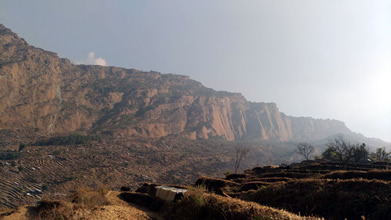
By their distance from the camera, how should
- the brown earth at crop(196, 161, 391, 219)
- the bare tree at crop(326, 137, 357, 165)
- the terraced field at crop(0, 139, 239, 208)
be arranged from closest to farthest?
the brown earth at crop(196, 161, 391, 219)
the bare tree at crop(326, 137, 357, 165)
the terraced field at crop(0, 139, 239, 208)

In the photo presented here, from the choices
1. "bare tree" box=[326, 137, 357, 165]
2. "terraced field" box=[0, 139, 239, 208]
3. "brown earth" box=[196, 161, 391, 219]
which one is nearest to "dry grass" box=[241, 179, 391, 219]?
"brown earth" box=[196, 161, 391, 219]

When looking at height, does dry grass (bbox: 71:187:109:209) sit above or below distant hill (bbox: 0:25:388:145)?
below

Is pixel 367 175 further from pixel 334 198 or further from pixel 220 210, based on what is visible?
Answer: pixel 220 210

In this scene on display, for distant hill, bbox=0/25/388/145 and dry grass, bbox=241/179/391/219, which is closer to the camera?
dry grass, bbox=241/179/391/219

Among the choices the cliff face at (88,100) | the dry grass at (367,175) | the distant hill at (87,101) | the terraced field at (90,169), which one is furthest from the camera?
the cliff face at (88,100)

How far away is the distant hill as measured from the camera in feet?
298

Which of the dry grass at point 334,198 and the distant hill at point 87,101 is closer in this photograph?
the dry grass at point 334,198

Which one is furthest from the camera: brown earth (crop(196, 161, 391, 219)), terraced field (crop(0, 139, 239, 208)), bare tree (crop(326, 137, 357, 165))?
terraced field (crop(0, 139, 239, 208))

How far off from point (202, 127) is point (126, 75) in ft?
258

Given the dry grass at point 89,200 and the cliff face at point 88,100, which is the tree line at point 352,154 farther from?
the cliff face at point 88,100

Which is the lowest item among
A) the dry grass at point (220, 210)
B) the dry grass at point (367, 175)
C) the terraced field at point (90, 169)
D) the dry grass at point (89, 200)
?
the terraced field at point (90, 169)

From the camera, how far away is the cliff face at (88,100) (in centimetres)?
9138

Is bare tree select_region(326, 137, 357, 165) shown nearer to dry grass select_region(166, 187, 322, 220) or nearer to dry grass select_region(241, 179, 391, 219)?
dry grass select_region(241, 179, 391, 219)

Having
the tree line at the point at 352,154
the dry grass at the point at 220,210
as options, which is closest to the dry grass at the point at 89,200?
the dry grass at the point at 220,210
